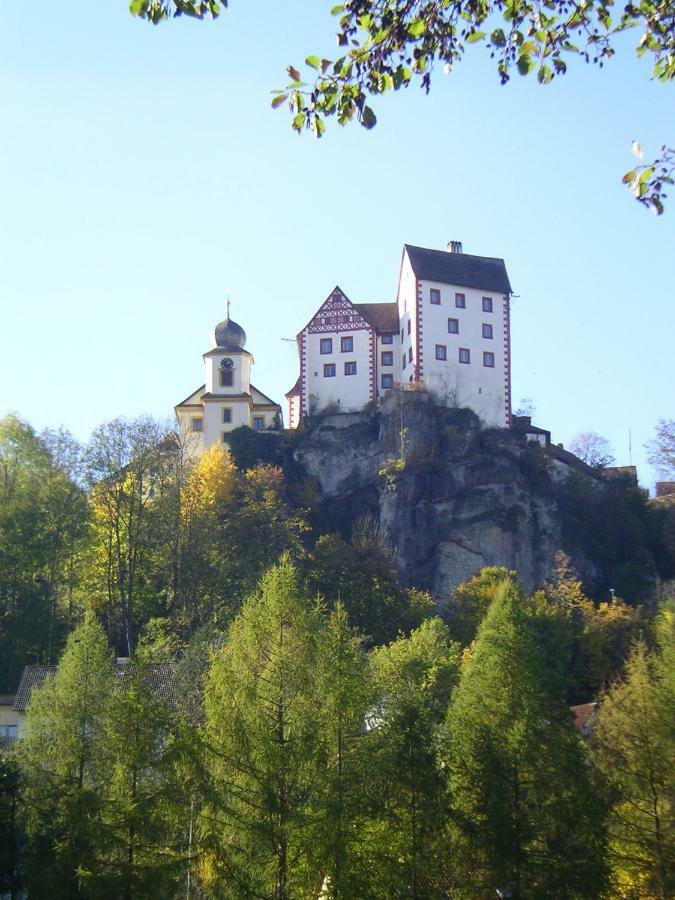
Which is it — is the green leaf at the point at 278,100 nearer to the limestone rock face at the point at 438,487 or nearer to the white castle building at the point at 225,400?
the limestone rock face at the point at 438,487

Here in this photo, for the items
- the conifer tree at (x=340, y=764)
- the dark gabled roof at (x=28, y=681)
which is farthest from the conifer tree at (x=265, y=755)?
the dark gabled roof at (x=28, y=681)

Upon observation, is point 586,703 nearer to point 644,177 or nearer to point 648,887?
point 648,887

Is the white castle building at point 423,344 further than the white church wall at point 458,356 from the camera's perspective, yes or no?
Yes

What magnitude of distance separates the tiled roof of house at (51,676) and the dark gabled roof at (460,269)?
38.2 meters

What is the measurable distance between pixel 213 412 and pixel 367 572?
924 inches

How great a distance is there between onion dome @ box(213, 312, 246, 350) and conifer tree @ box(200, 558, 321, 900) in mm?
50383

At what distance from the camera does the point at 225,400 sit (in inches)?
3098

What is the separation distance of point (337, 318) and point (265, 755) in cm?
5367

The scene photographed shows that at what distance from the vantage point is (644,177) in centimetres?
1357

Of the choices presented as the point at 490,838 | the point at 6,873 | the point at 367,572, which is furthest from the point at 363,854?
the point at 367,572

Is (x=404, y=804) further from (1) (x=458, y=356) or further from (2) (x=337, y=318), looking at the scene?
(2) (x=337, y=318)

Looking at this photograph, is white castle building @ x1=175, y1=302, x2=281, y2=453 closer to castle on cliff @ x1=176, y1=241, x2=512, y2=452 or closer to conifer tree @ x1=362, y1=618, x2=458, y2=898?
castle on cliff @ x1=176, y1=241, x2=512, y2=452

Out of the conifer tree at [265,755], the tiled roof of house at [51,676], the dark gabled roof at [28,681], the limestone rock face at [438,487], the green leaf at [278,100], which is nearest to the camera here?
the green leaf at [278,100]

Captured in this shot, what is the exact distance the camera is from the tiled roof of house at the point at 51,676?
43125 millimetres
